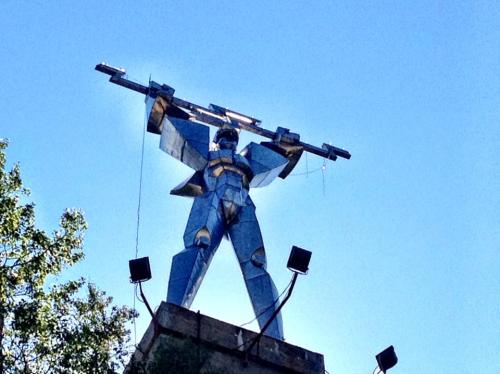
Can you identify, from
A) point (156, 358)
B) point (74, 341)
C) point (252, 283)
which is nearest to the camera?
point (156, 358)

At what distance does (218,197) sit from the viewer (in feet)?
46.0

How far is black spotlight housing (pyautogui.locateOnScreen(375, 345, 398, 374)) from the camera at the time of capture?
982 cm

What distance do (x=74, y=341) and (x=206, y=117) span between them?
17.3 feet

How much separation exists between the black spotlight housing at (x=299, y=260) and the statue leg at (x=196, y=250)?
314cm

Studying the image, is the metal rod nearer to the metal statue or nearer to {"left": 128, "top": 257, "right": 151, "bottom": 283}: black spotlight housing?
the metal statue

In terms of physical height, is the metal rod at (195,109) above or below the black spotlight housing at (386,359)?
above

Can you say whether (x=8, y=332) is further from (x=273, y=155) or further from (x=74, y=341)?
(x=273, y=155)

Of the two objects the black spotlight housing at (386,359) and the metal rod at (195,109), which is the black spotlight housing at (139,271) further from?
the metal rod at (195,109)

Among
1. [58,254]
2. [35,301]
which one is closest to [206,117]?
[58,254]

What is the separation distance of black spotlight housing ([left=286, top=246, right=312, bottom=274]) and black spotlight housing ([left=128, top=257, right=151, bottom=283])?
1.58 m

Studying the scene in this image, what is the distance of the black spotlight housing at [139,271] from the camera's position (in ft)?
30.8

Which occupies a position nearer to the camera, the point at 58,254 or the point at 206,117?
the point at 58,254

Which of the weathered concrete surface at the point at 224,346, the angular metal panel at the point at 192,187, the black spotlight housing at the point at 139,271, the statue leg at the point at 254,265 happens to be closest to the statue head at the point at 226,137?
the angular metal panel at the point at 192,187

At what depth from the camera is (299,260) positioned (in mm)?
9523
